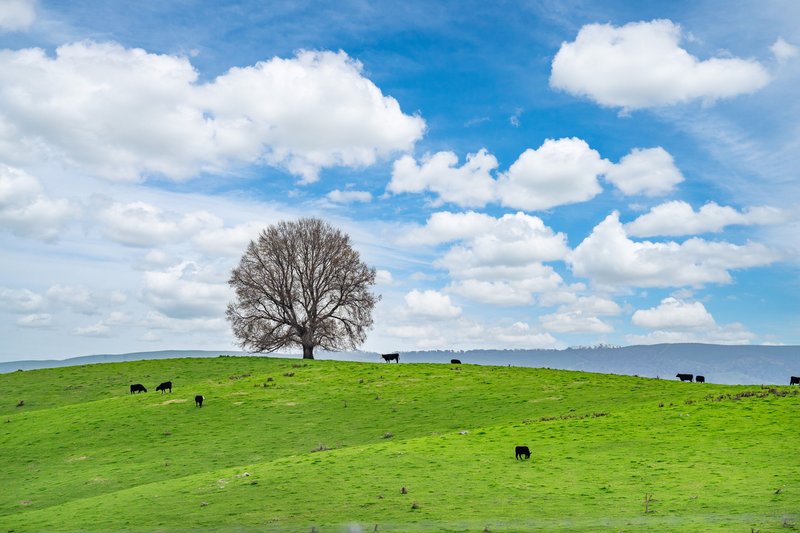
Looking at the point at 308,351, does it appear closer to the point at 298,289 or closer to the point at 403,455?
the point at 298,289

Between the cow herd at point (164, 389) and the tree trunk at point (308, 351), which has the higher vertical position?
the tree trunk at point (308, 351)

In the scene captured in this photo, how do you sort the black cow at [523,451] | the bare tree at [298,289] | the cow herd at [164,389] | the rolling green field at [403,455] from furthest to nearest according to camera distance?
the bare tree at [298,289]
the cow herd at [164,389]
the black cow at [523,451]
the rolling green field at [403,455]

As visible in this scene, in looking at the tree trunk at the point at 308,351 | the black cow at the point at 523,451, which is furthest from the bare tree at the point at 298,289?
the black cow at the point at 523,451

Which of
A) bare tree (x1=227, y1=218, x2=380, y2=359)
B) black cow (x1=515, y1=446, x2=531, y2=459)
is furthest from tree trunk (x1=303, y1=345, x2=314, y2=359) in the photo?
black cow (x1=515, y1=446, x2=531, y2=459)

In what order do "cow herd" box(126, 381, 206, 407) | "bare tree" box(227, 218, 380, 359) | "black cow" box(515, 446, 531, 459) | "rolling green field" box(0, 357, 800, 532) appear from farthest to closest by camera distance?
"bare tree" box(227, 218, 380, 359)
"cow herd" box(126, 381, 206, 407)
"black cow" box(515, 446, 531, 459)
"rolling green field" box(0, 357, 800, 532)

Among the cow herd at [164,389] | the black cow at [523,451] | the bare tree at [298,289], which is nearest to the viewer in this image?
the black cow at [523,451]

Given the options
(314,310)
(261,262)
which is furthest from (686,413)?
(261,262)

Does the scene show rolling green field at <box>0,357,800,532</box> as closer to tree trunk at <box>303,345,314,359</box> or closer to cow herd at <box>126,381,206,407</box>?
cow herd at <box>126,381,206,407</box>

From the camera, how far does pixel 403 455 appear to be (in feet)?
109

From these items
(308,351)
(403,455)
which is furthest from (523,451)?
(308,351)

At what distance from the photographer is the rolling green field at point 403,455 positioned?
77.5 ft

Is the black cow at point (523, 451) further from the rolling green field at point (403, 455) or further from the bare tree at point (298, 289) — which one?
the bare tree at point (298, 289)

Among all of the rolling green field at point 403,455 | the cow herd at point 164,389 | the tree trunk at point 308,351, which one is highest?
the tree trunk at point 308,351

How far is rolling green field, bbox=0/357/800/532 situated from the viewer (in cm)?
2361
